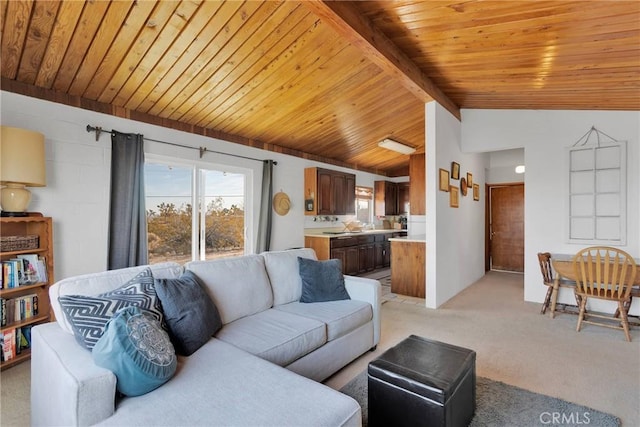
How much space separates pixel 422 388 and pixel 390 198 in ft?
22.0

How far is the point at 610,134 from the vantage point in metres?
3.92

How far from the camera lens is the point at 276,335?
2074 millimetres

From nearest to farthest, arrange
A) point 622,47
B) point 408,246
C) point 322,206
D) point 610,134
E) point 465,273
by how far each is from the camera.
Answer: point 622,47, point 610,134, point 408,246, point 465,273, point 322,206

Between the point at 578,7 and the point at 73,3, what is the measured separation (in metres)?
Answer: 3.50

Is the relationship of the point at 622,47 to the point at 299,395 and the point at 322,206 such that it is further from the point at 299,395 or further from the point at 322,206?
the point at 322,206

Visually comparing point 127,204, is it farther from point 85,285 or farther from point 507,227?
point 507,227

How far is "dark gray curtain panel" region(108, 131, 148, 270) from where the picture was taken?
11.0 feet

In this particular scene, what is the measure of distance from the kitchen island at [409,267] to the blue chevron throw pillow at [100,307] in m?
3.62

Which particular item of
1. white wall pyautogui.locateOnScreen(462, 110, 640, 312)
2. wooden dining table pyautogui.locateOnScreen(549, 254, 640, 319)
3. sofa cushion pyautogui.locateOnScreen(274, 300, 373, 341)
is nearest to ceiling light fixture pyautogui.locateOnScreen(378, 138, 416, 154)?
white wall pyautogui.locateOnScreen(462, 110, 640, 312)

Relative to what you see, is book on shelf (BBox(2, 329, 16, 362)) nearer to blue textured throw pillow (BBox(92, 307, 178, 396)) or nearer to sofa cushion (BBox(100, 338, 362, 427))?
blue textured throw pillow (BBox(92, 307, 178, 396))

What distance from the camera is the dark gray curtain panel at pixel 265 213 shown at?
5.00 m

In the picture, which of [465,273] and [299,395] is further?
[465,273]

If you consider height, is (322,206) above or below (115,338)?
above

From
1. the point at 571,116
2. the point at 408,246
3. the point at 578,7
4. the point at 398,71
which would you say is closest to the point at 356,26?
the point at 398,71
